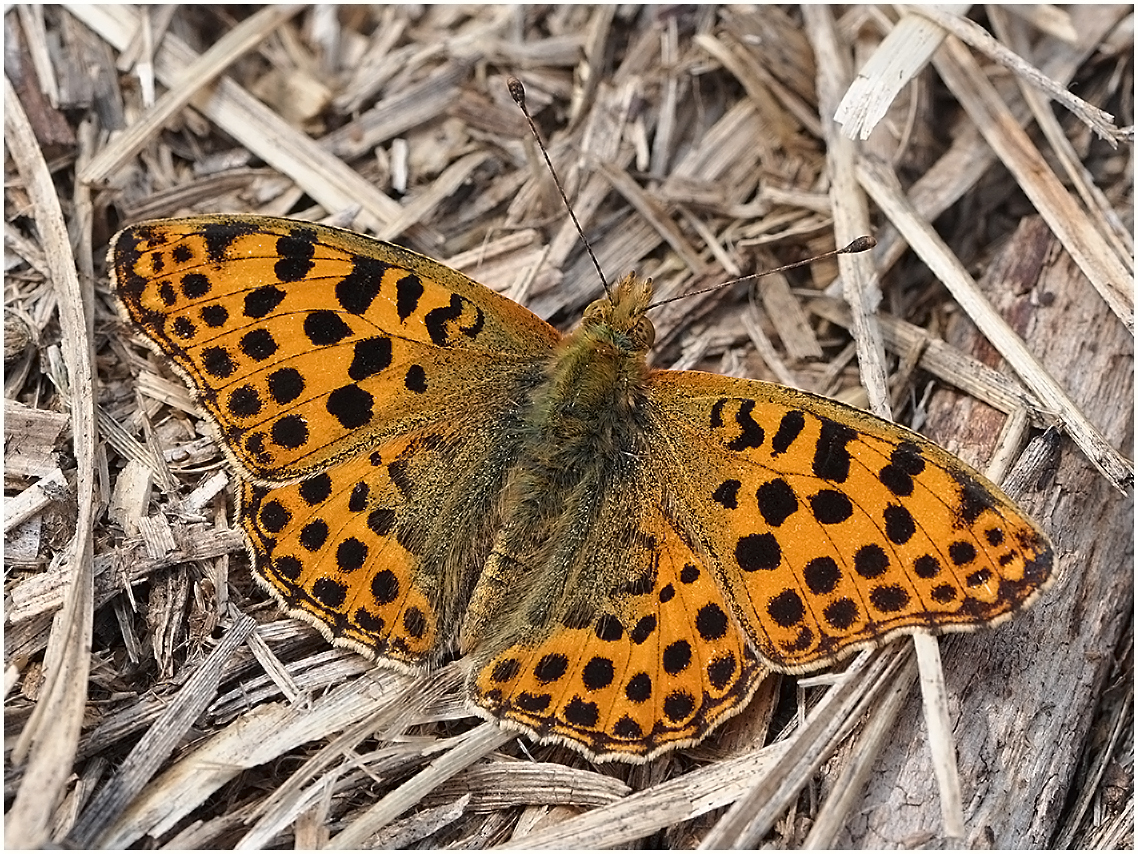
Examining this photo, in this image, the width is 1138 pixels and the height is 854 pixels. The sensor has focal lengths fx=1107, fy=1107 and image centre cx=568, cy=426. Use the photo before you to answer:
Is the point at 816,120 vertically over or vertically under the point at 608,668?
over

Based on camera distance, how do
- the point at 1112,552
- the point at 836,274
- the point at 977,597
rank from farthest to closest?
the point at 836,274 < the point at 1112,552 < the point at 977,597

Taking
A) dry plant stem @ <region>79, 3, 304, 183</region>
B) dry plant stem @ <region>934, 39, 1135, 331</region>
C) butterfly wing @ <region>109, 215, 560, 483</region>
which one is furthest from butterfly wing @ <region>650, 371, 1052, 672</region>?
dry plant stem @ <region>79, 3, 304, 183</region>

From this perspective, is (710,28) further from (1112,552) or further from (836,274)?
(1112,552)

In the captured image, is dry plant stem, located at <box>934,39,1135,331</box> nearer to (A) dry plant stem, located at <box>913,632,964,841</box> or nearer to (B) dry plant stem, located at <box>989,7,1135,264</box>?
(B) dry plant stem, located at <box>989,7,1135,264</box>

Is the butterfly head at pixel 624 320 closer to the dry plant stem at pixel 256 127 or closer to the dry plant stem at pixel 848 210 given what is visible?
the dry plant stem at pixel 848 210

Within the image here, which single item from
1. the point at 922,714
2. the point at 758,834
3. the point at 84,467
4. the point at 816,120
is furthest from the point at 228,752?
the point at 816,120

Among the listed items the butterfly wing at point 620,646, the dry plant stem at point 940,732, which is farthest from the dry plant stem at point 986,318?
the butterfly wing at point 620,646

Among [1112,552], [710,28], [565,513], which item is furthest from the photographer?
[710,28]

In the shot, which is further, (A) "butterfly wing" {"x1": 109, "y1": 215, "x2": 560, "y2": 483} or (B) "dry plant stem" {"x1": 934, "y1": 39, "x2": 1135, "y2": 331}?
(B) "dry plant stem" {"x1": 934, "y1": 39, "x2": 1135, "y2": 331}

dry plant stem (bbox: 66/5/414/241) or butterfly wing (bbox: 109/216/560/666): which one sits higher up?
dry plant stem (bbox: 66/5/414/241)
